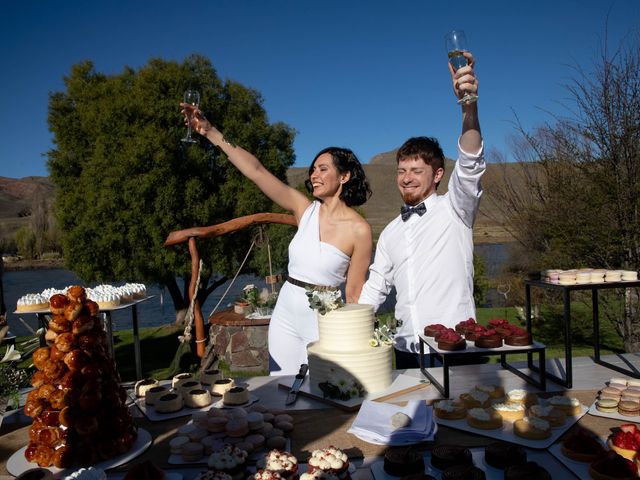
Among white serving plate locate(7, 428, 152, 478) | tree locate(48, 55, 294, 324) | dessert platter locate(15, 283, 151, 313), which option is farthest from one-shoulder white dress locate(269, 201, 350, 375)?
tree locate(48, 55, 294, 324)

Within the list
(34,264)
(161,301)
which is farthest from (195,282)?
(34,264)

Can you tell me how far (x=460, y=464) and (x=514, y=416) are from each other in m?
0.59

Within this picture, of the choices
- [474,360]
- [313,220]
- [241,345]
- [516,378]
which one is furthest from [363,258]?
[241,345]

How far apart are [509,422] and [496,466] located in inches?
18.8

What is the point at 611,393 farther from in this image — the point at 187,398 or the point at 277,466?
the point at 187,398

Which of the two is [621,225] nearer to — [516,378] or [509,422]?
[516,378]

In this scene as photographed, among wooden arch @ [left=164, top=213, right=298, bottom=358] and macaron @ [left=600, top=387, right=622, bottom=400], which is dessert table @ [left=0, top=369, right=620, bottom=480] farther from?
wooden arch @ [left=164, top=213, right=298, bottom=358]

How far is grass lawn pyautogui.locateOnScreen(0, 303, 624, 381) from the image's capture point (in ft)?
36.9

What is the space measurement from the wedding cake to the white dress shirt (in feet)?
2.16

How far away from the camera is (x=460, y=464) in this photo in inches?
66.9

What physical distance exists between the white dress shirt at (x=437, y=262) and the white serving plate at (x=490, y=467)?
1375mm

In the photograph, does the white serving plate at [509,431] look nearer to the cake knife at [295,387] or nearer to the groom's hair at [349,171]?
the cake knife at [295,387]

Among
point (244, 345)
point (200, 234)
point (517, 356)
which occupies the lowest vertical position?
point (517, 356)

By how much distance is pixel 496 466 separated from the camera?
5.65ft
